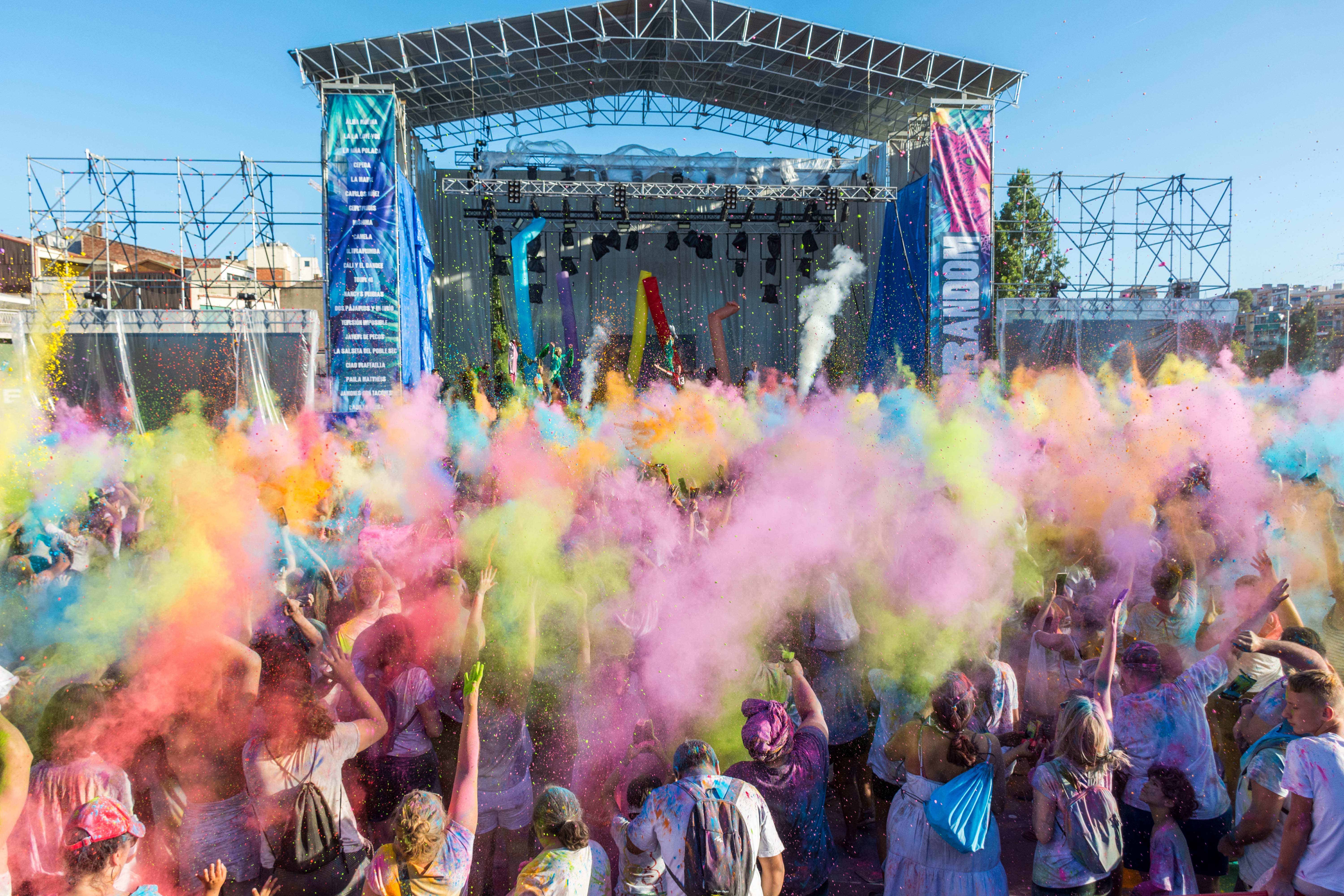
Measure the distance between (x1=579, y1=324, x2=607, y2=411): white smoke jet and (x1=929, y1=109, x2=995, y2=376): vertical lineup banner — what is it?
7199 millimetres

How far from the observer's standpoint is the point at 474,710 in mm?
2656

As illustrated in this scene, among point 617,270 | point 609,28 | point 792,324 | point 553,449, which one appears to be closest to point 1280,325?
point 792,324

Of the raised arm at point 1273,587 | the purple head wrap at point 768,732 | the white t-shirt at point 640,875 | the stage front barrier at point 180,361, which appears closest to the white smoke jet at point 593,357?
the stage front barrier at point 180,361

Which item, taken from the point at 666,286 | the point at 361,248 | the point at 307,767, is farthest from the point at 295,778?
the point at 666,286

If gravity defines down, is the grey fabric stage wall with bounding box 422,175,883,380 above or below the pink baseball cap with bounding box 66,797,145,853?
above

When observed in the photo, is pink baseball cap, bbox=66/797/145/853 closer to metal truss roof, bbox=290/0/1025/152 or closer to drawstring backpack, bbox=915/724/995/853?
drawstring backpack, bbox=915/724/995/853

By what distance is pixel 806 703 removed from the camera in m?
2.91

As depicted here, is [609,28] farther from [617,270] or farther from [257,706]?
[257,706]

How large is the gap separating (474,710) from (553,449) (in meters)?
5.80

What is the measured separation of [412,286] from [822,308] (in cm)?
896

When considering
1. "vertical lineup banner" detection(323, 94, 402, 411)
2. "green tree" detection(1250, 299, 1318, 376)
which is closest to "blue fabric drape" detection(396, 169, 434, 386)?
"vertical lineup banner" detection(323, 94, 402, 411)

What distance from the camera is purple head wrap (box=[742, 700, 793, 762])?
257cm

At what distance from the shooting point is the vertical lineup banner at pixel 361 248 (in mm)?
11438

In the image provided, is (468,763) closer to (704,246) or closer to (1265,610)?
(1265,610)
